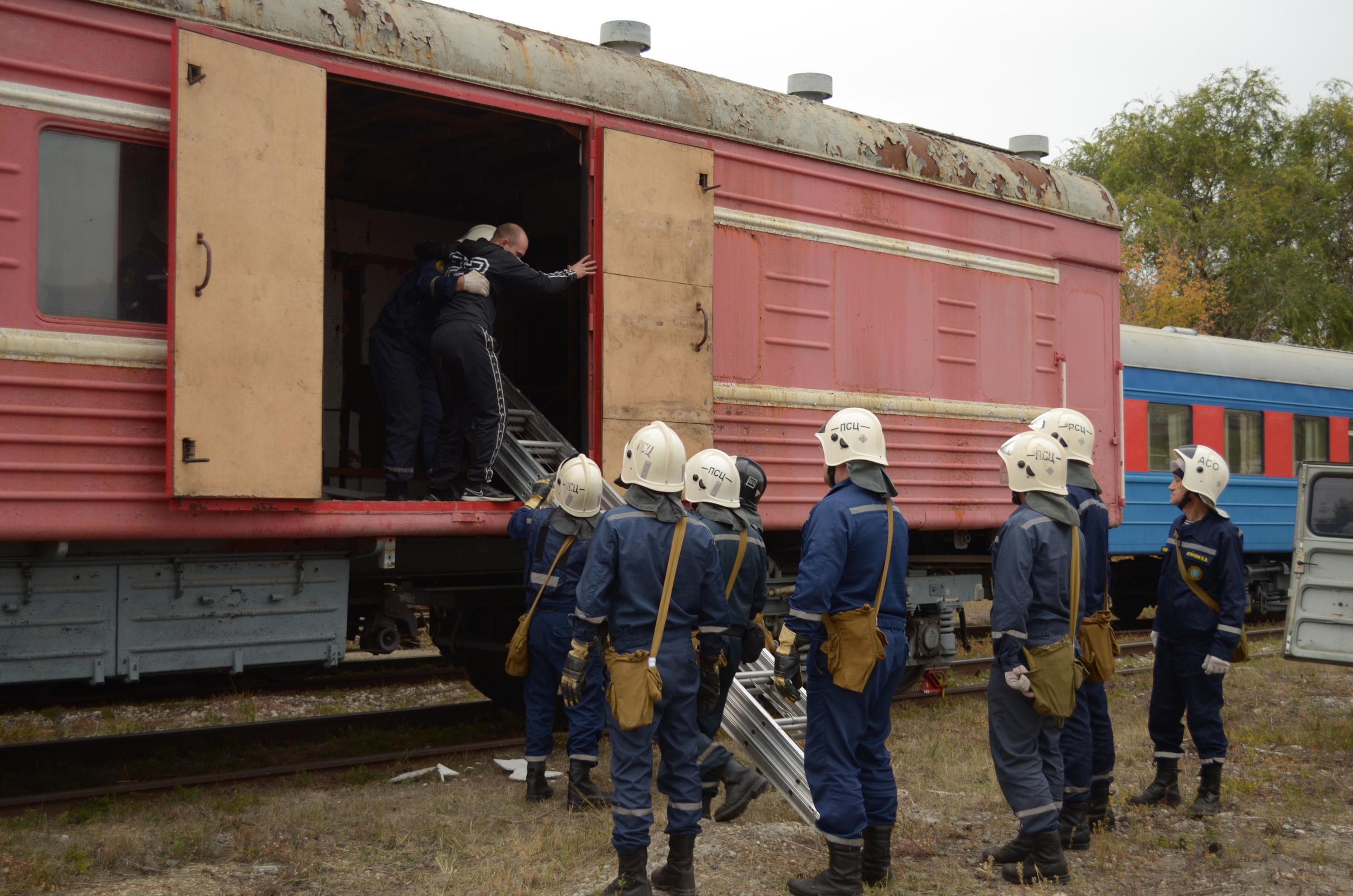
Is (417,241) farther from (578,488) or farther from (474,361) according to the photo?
(578,488)

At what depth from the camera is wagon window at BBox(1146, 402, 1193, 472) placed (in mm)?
12477

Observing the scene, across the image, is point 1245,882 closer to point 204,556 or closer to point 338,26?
point 204,556

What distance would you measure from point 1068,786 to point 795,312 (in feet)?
10.7

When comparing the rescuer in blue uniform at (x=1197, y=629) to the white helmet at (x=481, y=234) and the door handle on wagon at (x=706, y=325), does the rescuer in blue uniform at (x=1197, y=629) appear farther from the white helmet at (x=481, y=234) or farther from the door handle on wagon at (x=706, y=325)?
the white helmet at (x=481, y=234)

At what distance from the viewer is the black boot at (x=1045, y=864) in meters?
4.73

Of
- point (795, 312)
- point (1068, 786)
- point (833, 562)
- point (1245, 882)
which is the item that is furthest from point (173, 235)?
point (1245, 882)

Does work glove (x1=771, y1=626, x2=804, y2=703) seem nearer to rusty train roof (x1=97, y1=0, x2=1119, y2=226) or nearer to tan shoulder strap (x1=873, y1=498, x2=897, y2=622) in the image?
tan shoulder strap (x1=873, y1=498, x2=897, y2=622)

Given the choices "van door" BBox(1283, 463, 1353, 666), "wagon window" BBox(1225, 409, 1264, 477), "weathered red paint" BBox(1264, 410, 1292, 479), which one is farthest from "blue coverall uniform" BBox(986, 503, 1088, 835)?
"weathered red paint" BBox(1264, 410, 1292, 479)

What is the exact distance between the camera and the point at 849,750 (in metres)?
4.54

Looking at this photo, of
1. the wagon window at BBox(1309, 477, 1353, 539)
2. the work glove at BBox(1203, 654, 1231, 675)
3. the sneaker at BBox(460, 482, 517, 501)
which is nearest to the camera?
the work glove at BBox(1203, 654, 1231, 675)

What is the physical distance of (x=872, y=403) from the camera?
7516 mm

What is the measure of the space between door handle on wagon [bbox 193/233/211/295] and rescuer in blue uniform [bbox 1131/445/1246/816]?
176 inches

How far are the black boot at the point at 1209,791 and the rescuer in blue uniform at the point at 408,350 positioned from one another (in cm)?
432

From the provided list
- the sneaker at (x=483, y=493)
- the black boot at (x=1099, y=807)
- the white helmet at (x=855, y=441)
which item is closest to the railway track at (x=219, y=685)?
the sneaker at (x=483, y=493)
